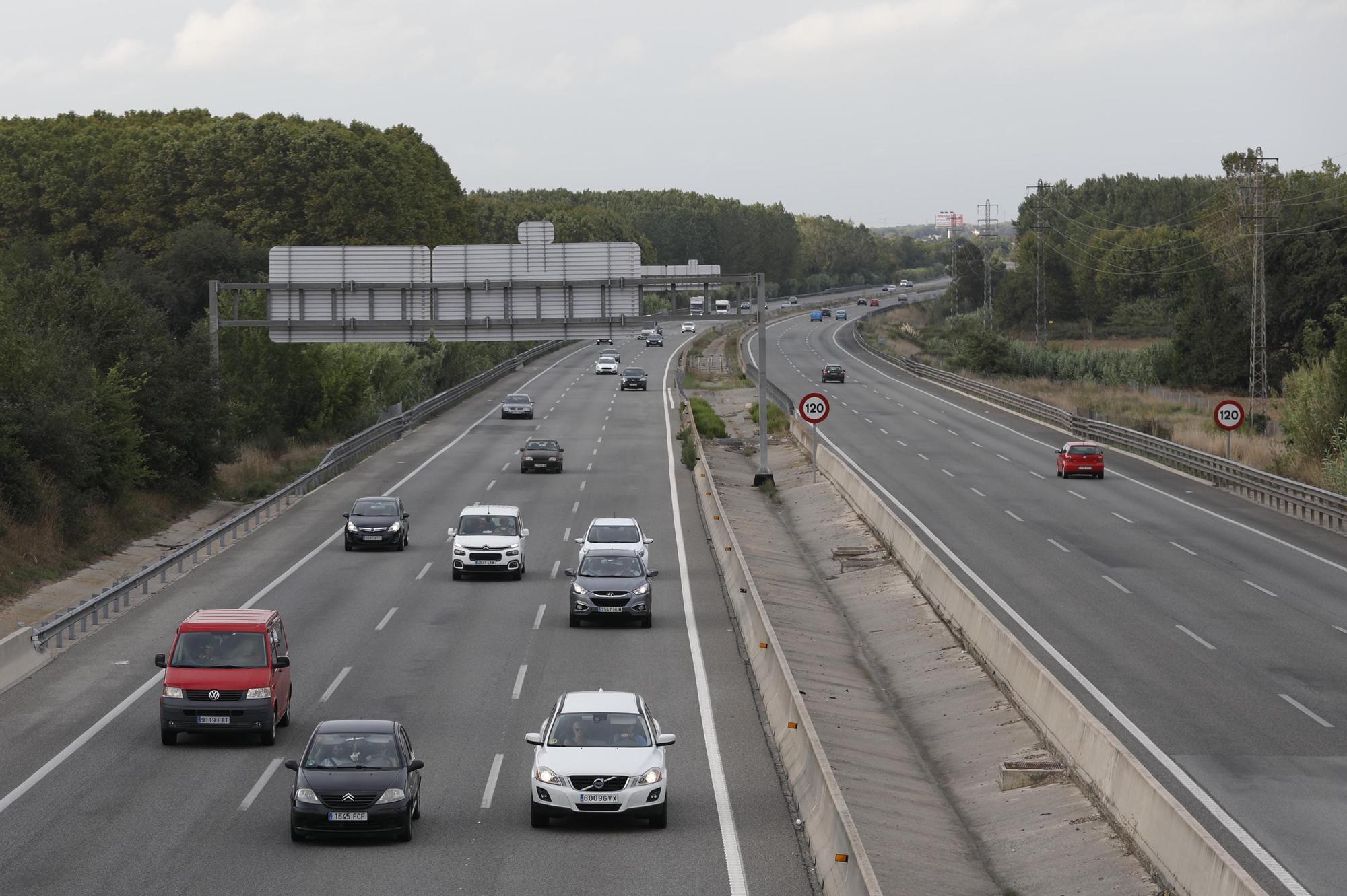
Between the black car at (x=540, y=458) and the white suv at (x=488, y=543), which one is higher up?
the black car at (x=540, y=458)

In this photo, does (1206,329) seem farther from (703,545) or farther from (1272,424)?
(703,545)

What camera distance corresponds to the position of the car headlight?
16.7 meters

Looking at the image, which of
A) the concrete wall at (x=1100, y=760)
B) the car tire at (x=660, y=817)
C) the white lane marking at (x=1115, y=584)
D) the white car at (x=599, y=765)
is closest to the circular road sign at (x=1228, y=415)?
the white lane marking at (x=1115, y=584)

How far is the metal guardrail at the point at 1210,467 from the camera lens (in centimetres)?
4284

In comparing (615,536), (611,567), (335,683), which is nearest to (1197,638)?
(611,567)

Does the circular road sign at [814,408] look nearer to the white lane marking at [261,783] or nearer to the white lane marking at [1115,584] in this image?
the white lane marking at [1115,584]

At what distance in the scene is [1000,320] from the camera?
594 feet

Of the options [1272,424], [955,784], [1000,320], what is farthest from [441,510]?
[1000,320]

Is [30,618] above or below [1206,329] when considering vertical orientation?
below

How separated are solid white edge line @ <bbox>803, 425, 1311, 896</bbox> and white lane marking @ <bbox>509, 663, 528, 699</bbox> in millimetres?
9226

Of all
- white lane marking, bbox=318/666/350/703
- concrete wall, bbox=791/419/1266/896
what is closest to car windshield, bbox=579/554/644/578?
white lane marking, bbox=318/666/350/703

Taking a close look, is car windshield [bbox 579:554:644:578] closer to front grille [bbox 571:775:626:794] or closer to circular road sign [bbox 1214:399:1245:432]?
front grille [bbox 571:775:626:794]

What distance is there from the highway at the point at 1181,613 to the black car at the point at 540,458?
11495mm

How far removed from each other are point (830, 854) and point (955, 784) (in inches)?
255
